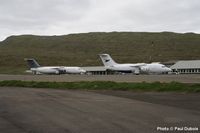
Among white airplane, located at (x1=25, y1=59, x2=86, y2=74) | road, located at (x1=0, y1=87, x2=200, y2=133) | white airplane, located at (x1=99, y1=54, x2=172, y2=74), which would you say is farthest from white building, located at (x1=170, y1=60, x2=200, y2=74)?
road, located at (x1=0, y1=87, x2=200, y2=133)

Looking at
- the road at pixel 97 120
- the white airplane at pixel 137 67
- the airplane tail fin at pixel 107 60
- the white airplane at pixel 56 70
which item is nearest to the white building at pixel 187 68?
the white airplane at pixel 137 67

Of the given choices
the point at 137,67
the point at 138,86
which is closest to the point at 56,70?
the point at 137,67

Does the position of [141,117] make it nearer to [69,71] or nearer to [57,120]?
[57,120]

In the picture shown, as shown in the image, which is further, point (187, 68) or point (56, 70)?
point (56, 70)

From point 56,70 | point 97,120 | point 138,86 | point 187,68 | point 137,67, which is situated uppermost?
point 137,67

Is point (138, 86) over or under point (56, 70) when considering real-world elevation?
under

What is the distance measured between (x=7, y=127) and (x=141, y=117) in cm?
471

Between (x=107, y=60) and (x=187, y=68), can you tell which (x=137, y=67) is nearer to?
(x=107, y=60)

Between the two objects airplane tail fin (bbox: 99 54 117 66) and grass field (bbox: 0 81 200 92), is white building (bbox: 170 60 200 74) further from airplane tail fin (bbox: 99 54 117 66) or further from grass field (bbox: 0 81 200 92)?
grass field (bbox: 0 81 200 92)

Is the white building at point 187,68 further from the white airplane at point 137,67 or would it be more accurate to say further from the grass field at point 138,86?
the grass field at point 138,86

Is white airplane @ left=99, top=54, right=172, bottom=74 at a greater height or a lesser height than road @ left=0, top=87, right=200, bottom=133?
greater

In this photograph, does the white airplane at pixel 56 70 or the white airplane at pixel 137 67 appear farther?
the white airplane at pixel 56 70

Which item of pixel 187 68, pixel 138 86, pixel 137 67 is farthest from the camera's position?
pixel 187 68

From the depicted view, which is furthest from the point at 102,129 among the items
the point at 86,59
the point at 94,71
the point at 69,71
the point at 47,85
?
the point at 86,59
